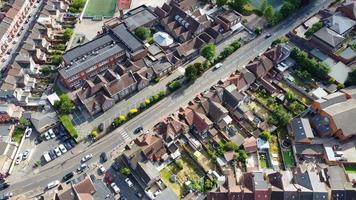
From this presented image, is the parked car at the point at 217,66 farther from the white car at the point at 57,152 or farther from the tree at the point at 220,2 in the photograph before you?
the white car at the point at 57,152

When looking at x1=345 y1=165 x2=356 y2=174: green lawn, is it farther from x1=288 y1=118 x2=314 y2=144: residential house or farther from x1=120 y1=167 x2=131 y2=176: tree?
x1=120 y1=167 x2=131 y2=176: tree

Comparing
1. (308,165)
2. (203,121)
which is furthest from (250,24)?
(308,165)

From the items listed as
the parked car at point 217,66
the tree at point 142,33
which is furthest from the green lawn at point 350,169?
the tree at point 142,33

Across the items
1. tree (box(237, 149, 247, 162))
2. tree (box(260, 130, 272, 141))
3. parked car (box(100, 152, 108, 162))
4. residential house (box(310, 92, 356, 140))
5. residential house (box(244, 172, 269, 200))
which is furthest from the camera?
tree (box(260, 130, 272, 141))

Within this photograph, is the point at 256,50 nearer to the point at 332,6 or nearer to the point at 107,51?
the point at 332,6

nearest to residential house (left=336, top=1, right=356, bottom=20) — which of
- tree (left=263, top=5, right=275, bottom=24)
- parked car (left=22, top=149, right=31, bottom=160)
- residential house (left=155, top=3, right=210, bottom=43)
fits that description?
tree (left=263, top=5, right=275, bottom=24)

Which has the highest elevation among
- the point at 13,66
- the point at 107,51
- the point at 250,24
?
the point at 13,66

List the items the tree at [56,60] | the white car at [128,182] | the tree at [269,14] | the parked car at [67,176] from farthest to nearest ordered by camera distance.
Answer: the tree at [269,14] < the tree at [56,60] < the parked car at [67,176] < the white car at [128,182]
